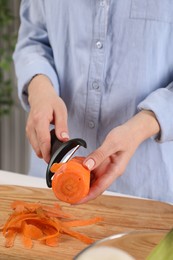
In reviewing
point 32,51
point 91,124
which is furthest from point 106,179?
point 32,51

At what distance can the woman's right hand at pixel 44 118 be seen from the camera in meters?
1.03

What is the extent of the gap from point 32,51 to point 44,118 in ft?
1.00

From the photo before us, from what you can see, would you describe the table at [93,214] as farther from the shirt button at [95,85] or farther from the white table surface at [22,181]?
the shirt button at [95,85]

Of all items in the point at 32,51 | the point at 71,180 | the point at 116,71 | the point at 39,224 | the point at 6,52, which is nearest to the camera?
the point at 71,180

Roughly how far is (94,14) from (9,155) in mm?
1843

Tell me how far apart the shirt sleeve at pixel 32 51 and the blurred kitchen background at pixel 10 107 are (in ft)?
3.51

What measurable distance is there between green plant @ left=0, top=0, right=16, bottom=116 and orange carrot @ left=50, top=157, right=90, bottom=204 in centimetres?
157

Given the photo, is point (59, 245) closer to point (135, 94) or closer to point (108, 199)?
point (108, 199)

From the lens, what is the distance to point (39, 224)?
99 cm

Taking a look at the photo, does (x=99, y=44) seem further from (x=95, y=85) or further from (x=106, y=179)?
(x=106, y=179)

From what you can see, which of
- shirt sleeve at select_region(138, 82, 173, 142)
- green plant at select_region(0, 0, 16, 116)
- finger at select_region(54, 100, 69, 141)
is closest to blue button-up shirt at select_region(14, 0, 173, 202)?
shirt sleeve at select_region(138, 82, 173, 142)

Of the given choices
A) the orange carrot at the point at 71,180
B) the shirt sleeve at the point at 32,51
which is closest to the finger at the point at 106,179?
the orange carrot at the point at 71,180

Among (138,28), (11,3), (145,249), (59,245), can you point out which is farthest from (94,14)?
(11,3)

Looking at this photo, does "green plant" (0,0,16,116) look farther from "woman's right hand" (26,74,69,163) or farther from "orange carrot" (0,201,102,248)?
"orange carrot" (0,201,102,248)
